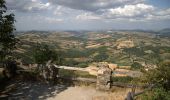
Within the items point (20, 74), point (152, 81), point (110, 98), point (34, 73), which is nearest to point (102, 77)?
point (110, 98)

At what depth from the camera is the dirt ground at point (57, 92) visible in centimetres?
1080

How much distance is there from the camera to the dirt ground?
35.4 ft

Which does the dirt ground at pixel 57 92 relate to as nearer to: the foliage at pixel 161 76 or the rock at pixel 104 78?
the rock at pixel 104 78

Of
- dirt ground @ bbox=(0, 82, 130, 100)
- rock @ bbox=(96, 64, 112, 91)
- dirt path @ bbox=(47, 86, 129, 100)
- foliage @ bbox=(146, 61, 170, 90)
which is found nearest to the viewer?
dirt ground @ bbox=(0, 82, 130, 100)

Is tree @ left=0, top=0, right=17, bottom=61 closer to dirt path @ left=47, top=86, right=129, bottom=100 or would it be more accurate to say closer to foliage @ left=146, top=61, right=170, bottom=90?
dirt path @ left=47, top=86, right=129, bottom=100

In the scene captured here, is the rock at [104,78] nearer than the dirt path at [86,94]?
No

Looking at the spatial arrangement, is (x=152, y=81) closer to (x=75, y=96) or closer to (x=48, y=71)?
(x=75, y=96)

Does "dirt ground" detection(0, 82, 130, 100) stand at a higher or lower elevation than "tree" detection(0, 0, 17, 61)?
lower

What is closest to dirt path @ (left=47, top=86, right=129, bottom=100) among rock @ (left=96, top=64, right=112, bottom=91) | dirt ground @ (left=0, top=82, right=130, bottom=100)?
dirt ground @ (left=0, top=82, right=130, bottom=100)

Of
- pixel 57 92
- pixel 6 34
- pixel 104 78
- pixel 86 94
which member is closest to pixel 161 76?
pixel 104 78

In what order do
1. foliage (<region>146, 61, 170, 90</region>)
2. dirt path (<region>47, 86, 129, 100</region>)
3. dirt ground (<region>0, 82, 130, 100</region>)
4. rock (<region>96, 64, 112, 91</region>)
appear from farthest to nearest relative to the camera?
rock (<region>96, 64, 112, 91</region>) → foliage (<region>146, 61, 170, 90</region>) → dirt path (<region>47, 86, 129, 100</region>) → dirt ground (<region>0, 82, 130, 100</region>)

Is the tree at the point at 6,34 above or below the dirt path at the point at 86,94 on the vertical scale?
above

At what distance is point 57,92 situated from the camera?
38.0 ft

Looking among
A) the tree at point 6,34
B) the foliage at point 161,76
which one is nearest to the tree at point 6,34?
the tree at point 6,34
